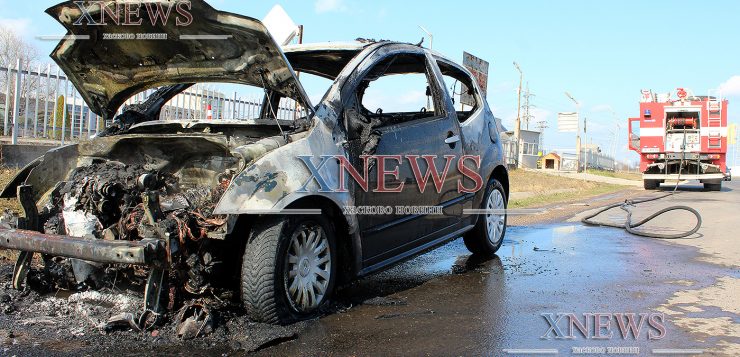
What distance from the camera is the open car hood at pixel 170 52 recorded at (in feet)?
12.0

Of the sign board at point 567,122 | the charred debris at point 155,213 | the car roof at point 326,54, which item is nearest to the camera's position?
the charred debris at point 155,213

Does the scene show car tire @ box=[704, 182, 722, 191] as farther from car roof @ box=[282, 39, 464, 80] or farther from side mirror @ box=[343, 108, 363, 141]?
side mirror @ box=[343, 108, 363, 141]

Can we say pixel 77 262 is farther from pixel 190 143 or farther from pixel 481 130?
pixel 481 130

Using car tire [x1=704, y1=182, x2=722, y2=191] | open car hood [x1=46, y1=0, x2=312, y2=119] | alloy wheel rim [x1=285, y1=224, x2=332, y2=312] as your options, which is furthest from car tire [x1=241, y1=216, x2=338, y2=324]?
car tire [x1=704, y1=182, x2=722, y2=191]

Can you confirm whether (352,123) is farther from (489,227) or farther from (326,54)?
(489,227)

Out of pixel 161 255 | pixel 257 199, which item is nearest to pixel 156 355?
pixel 161 255

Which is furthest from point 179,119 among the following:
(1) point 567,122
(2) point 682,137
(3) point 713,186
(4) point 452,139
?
(1) point 567,122

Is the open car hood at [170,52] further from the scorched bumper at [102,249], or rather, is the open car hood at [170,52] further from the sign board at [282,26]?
the sign board at [282,26]

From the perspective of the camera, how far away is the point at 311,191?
12.1 ft

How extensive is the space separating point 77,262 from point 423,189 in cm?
256

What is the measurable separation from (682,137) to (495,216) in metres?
16.3

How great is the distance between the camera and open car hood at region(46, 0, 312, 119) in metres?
3.66

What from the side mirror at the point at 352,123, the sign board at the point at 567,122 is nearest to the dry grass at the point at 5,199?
the side mirror at the point at 352,123

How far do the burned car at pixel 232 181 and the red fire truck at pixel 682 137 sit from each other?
17.2 meters
